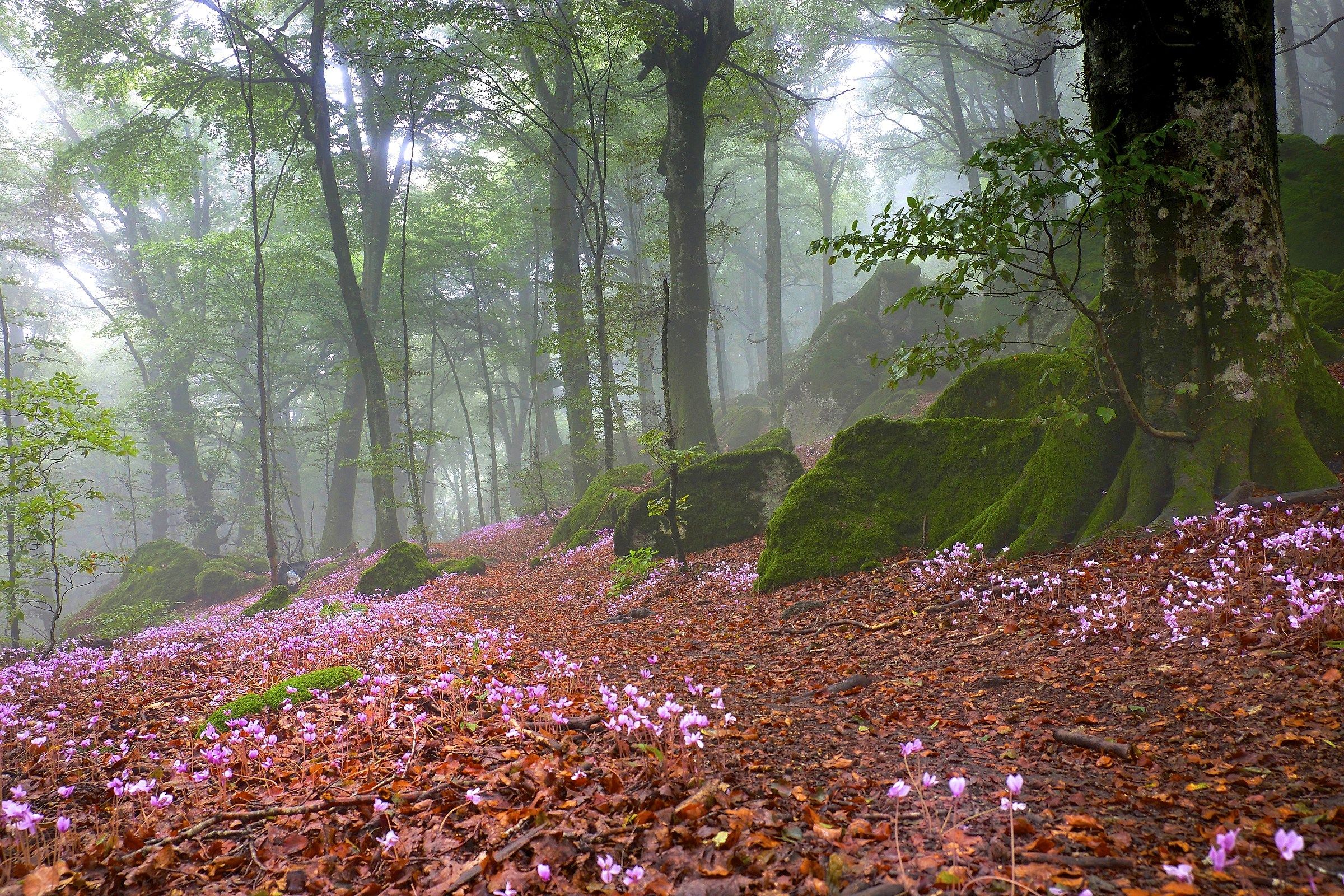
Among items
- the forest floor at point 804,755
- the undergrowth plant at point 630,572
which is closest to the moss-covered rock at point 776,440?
the undergrowth plant at point 630,572

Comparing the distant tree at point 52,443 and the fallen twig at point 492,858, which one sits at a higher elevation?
the distant tree at point 52,443

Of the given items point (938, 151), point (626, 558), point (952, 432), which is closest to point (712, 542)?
point (626, 558)

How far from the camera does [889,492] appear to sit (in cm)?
780

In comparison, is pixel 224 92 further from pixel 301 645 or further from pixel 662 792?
pixel 662 792

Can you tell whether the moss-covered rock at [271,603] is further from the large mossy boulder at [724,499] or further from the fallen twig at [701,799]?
the fallen twig at [701,799]

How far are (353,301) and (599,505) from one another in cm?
894

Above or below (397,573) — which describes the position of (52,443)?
above

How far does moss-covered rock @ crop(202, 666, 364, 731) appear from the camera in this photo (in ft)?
14.0

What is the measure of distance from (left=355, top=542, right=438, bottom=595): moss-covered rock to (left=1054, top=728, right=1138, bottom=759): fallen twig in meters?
12.1

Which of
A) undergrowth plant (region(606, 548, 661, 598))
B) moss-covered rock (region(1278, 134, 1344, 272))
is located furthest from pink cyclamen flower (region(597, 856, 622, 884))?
moss-covered rock (region(1278, 134, 1344, 272))

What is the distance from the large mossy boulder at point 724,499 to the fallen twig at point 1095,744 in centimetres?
772

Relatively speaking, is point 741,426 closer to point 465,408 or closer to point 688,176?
point 465,408

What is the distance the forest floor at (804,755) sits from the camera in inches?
86.9

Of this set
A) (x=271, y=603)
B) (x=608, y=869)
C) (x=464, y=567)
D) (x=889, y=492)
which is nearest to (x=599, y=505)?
(x=464, y=567)
